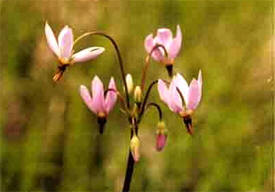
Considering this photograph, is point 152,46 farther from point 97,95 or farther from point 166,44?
point 97,95

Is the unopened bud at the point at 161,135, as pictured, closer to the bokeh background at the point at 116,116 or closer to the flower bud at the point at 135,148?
the flower bud at the point at 135,148

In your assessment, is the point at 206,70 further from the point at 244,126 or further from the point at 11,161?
the point at 11,161

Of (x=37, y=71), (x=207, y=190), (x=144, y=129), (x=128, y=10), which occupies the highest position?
(x=128, y=10)

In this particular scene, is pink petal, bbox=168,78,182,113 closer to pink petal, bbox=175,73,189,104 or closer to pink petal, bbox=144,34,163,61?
pink petal, bbox=175,73,189,104

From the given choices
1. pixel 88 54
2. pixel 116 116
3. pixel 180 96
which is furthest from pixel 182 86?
pixel 116 116

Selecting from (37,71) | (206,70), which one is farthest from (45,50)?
(206,70)
